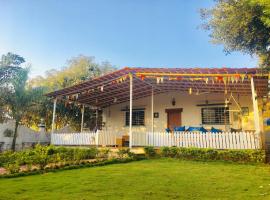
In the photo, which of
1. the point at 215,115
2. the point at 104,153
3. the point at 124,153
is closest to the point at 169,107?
the point at 215,115

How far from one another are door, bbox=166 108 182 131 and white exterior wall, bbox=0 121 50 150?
8418 millimetres

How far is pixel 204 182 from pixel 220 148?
16.3ft

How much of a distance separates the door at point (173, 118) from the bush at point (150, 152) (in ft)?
18.1

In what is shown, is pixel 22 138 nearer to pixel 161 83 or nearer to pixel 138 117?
pixel 138 117

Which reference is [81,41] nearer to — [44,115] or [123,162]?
[44,115]

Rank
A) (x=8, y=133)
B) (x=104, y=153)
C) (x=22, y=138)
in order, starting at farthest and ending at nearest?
(x=22, y=138)
(x=8, y=133)
(x=104, y=153)

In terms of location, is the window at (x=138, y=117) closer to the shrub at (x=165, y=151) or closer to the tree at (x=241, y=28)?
the shrub at (x=165, y=151)

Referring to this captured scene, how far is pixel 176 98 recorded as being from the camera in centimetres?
1612

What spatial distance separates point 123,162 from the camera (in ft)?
32.1

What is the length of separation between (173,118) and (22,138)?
9.84 metres

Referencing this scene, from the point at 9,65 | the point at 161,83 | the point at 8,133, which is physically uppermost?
the point at 9,65

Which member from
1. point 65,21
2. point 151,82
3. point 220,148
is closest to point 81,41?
point 65,21

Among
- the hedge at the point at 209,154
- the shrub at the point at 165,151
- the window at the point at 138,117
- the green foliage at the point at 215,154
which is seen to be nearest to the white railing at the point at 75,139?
the hedge at the point at 209,154

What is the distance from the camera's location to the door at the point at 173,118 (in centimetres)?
1600
